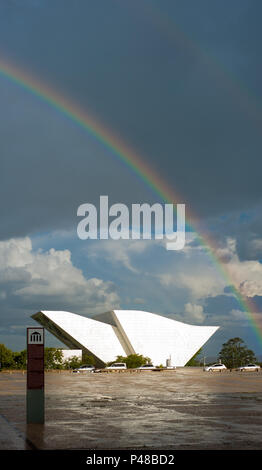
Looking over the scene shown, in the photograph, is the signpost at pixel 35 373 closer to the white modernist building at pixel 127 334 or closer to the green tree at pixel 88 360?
the green tree at pixel 88 360

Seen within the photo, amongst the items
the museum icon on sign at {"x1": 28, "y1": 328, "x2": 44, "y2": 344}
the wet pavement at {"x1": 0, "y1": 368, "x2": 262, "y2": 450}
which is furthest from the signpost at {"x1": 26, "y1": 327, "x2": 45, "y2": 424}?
the wet pavement at {"x1": 0, "y1": 368, "x2": 262, "y2": 450}

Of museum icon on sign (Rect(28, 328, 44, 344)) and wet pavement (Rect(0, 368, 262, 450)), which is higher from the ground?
museum icon on sign (Rect(28, 328, 44, 344))

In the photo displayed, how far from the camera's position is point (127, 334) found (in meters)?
90.2

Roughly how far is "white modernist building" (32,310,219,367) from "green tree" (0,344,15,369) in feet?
29.9

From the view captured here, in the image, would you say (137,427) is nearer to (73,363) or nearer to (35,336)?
(35,336)

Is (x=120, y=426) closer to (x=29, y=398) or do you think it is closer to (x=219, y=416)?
(x=29, y=398)

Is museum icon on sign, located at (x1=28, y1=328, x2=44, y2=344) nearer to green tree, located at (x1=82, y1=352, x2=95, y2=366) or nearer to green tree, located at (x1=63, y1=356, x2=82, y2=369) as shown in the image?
green tree, located at (x1=63, y1=356, x2=82, y2=369)

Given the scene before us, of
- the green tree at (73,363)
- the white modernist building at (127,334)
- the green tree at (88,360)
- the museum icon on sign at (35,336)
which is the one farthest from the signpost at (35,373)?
the white modernist building at (127,334)

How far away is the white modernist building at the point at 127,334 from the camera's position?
88250mm

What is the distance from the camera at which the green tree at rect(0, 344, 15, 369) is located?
80.6m

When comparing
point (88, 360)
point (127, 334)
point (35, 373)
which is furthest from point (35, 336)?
point (127, 334)

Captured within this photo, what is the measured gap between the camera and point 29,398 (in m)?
11.9

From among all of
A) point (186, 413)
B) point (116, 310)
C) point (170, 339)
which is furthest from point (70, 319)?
point (186, 413)
